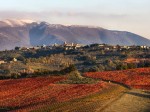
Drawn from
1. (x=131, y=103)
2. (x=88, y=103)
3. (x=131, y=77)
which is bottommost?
(x=131, y=103)

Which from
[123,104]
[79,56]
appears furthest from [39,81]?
[79,56]

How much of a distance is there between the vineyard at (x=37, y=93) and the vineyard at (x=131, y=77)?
5441mm

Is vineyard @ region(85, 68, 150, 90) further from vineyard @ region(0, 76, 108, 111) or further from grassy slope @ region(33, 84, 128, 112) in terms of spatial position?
grassy slope @ region(33, 84, 128, 112)

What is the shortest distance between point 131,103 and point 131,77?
24963 millimetres

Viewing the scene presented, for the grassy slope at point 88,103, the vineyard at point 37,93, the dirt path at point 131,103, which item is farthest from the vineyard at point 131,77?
the grassy slope at point 88,103

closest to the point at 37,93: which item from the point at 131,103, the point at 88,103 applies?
the point at 88,103

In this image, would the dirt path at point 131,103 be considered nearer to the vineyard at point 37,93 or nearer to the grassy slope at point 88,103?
the grassy slope at point 88,103

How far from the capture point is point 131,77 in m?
72.9

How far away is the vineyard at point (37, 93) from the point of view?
4950 cm

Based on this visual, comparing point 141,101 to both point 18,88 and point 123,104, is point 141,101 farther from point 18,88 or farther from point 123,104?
point 18,88

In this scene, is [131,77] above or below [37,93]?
above

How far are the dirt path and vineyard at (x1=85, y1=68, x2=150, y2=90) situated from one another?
25.7ft

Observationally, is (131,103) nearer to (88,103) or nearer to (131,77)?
(88,103)

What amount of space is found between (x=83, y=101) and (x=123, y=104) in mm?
4436
